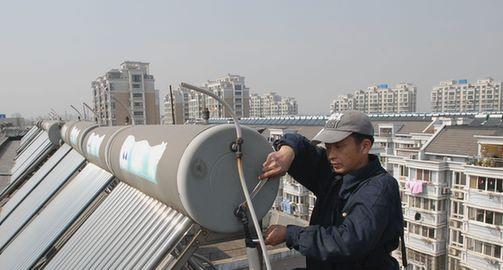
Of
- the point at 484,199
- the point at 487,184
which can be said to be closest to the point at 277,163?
the point at 487,184

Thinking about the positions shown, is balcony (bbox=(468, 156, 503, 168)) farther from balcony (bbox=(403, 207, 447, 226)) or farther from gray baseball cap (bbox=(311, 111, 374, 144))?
gray baseball cap (bbox=(311, 111, 374, 144))

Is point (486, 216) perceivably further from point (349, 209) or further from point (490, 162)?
point (349, 209)

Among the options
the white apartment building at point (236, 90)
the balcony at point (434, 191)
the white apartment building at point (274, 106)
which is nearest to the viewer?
the balcony at point (434, 191)

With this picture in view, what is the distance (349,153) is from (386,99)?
410 ft

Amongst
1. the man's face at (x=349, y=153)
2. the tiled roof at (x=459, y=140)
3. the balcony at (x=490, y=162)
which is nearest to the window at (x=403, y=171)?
the tiled roof at (x=459, y=140)

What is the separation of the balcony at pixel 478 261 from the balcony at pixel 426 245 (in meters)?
1.83

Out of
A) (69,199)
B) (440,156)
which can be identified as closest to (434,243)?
(440,156)

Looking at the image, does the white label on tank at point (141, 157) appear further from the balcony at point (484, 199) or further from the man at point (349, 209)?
the balcony at point (484, 199)

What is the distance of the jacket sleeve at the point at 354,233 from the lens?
76.7 inches

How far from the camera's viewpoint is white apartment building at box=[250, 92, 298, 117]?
142 metres

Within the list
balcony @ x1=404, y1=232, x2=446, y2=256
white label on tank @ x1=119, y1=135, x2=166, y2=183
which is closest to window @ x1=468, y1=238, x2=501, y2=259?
balcony @ x1=404, y1=232, x2=446, y2=256

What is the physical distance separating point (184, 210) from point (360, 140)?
3.91 feet

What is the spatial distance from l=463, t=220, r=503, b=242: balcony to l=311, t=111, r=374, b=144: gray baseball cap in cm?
2357

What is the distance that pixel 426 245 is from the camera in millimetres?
25641
